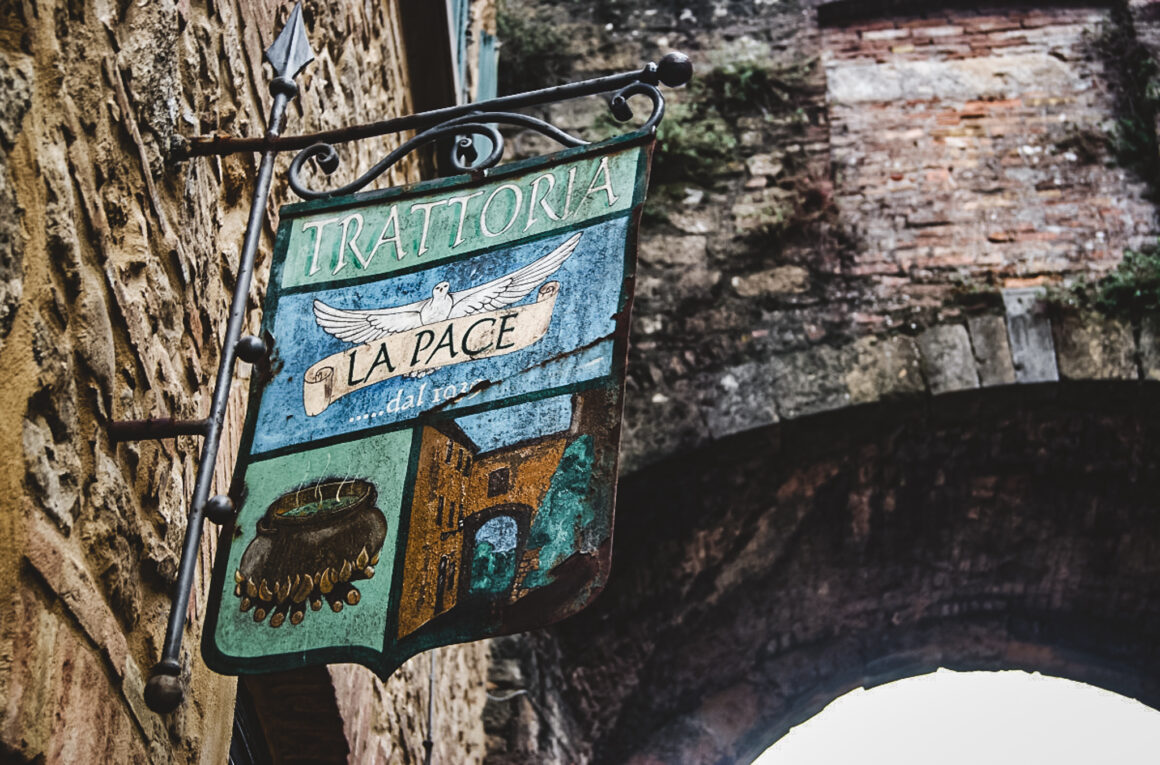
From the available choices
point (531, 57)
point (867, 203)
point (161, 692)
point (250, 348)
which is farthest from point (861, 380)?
point (161, 692)

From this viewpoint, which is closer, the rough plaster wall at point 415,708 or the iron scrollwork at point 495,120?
the iron scrollwork at point 495,120

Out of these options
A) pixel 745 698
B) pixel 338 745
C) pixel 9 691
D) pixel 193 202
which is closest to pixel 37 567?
pixel 9 691

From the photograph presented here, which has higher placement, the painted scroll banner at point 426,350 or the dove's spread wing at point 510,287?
the dove's spread wing at point 510,287

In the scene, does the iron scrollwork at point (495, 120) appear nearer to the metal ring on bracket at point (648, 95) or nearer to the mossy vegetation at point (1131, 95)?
the metal ring on bracket at point (648, 95)

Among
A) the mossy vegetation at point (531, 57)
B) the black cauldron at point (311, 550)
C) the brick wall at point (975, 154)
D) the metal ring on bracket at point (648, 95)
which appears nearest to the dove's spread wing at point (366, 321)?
the black cauldron at point (311, 550)

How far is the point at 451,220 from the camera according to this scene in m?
1.90

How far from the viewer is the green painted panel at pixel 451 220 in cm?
183

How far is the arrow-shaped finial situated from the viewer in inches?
81.2

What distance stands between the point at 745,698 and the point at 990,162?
2.70 metres

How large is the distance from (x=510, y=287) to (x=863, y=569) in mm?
3867

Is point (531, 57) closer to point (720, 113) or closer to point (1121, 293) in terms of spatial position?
point (720, 113)

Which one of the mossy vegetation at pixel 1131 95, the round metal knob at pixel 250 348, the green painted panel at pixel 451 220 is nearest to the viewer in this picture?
the round metal knob at pixel 250 348

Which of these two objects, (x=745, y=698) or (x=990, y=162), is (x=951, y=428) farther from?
(x=745, y=698)

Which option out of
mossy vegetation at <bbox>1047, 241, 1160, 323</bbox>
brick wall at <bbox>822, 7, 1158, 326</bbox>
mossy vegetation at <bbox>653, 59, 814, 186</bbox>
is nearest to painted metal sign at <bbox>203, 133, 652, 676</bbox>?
brick wall at <bbox>822, 7, 1158, 326</bbox>
